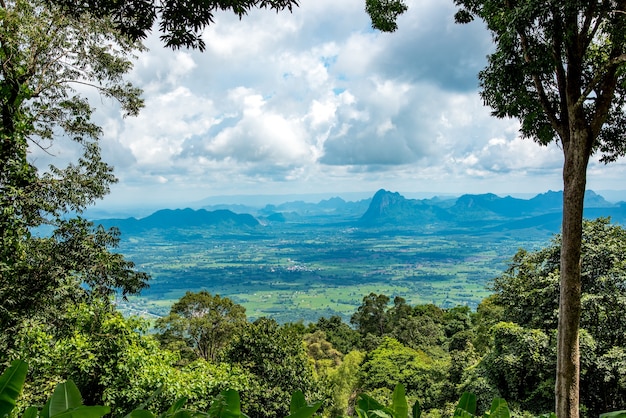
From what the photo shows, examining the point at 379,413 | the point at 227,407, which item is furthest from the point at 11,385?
the point at 379,413

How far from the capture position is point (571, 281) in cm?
372

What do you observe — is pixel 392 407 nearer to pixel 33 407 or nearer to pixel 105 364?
pixel 33 407

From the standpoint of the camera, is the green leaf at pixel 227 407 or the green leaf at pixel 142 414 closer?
the green leaf at pixel 142 414

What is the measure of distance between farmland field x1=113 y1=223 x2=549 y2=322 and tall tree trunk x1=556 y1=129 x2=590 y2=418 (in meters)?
68.7

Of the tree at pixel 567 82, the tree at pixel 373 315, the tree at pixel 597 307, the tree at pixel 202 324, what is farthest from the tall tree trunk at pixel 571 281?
the tree at pixel 373 315

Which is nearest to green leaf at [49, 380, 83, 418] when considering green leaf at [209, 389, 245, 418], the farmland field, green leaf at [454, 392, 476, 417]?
green leaf at [209, 389, 245, 418]

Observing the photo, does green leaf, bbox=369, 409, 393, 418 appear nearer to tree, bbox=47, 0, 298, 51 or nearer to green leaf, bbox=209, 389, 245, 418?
green leaf, bbox=209, 389, 245, 418

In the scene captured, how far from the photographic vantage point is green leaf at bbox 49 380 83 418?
3.33 feet

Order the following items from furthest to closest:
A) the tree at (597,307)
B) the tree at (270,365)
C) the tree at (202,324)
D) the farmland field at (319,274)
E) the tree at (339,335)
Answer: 1. the farmland field at (319,274)
2. the tree at (339,335)
3. the tree at (202,324)
4. the tree at (270,365)
5. the tree at (597,307)

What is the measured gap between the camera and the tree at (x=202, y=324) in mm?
16797

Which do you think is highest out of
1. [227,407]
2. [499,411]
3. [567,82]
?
[567,82]

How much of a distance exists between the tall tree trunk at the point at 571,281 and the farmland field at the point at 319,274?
6873cm

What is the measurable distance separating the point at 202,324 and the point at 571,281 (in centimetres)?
1568

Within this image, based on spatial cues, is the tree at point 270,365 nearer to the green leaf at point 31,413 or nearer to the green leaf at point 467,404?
the green leaf at point 467,404
